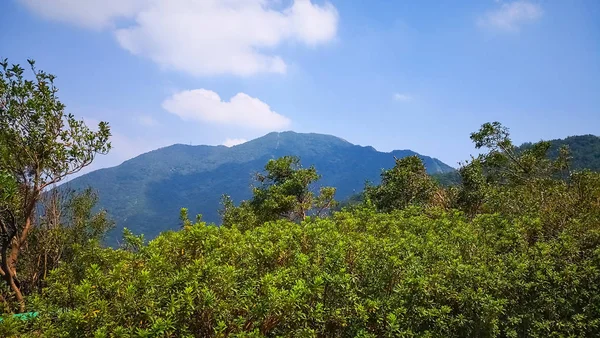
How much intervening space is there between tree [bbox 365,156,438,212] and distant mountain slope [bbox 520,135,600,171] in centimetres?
4908

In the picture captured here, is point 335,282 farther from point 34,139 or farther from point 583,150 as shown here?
point 583,150

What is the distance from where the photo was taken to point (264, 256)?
17.2 ft

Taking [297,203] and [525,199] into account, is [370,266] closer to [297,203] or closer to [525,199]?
[525,199]

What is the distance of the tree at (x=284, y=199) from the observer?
843 inches

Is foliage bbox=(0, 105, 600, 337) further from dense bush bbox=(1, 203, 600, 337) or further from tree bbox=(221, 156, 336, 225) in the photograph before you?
tree bbox=(221, 156, 336, 225)

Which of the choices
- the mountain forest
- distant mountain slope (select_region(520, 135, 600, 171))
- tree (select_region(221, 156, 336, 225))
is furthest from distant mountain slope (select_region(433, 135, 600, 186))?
the mountain forest

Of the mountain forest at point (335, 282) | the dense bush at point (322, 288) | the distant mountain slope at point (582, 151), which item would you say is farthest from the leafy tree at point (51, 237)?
the distant mountain slope at point (582, 151)

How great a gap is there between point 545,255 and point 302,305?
4.22 meters

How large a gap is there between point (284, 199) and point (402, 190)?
6252mm

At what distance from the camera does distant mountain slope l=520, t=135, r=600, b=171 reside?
6278cm

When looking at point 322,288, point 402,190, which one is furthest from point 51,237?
point 322,288

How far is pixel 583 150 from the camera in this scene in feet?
242

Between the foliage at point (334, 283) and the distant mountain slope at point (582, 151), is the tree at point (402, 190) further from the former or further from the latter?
the distant mountain slope at point (582, 151)

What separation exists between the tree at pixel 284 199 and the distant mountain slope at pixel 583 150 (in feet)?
169
